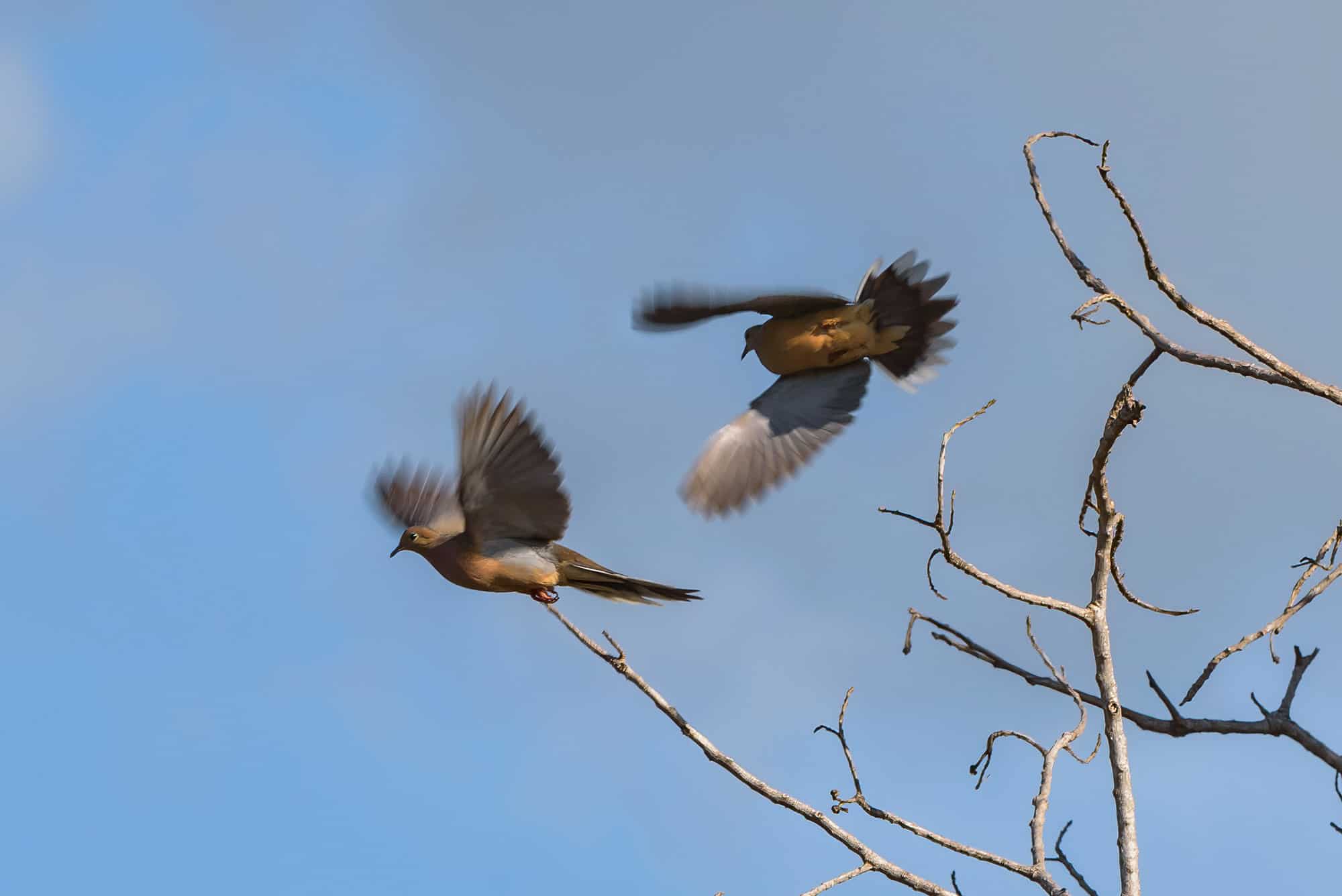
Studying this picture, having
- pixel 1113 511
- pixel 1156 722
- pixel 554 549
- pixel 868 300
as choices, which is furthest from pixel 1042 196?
pixel 868 300

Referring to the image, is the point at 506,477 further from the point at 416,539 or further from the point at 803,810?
the point at 803,810

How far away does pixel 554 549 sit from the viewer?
7.27 metres

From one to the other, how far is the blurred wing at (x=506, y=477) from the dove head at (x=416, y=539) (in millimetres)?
397

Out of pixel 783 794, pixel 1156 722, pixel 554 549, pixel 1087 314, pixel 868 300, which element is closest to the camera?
pixel 783 794

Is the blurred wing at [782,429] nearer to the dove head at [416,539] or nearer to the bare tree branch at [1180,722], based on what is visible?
the dove head at [416,539]

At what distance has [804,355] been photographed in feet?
28.6

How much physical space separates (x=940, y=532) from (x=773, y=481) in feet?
15.3

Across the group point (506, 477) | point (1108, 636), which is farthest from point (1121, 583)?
point (506, 477)

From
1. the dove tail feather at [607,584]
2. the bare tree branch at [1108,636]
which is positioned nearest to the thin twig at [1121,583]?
the bare tree branch at [1108,636]

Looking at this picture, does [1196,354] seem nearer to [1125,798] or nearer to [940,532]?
[940,532]

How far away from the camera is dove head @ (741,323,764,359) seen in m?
8.86

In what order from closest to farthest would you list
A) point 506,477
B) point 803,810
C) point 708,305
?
point 803,810
point 506,477
point 708,305

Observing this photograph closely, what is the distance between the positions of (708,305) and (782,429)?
955 millimetres

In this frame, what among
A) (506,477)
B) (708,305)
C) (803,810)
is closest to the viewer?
(803,810)
